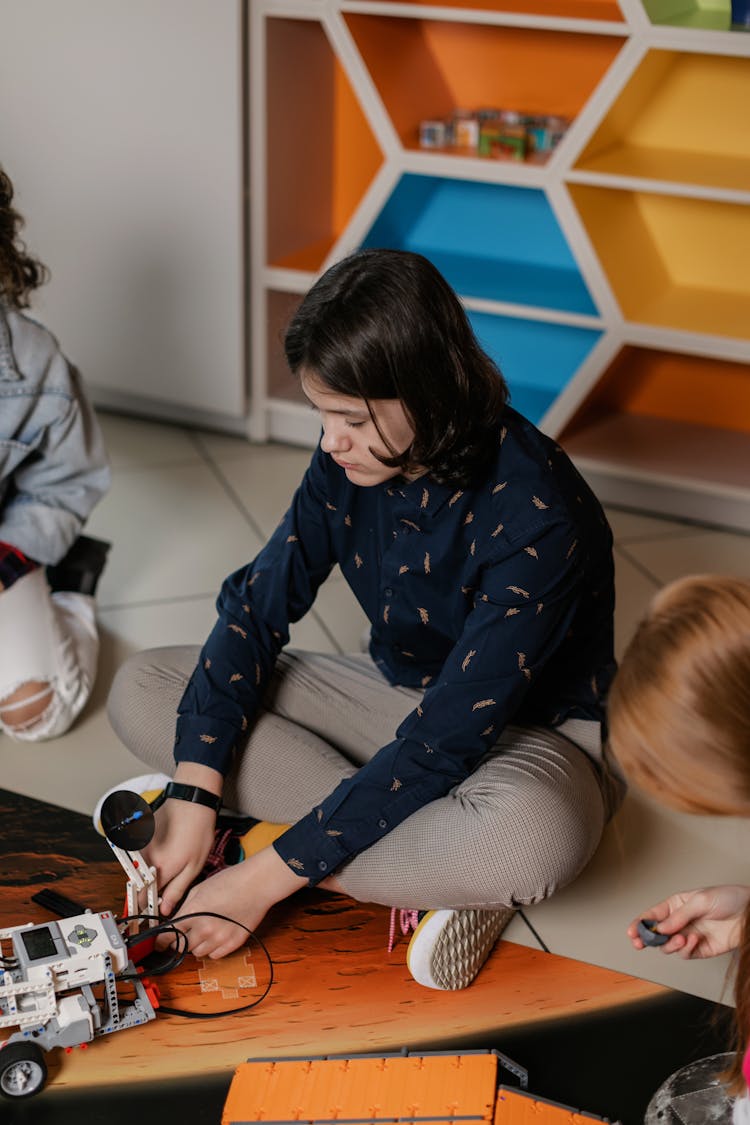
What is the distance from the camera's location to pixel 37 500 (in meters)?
1.73

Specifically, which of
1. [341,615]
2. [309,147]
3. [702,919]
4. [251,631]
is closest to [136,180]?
[309,147]

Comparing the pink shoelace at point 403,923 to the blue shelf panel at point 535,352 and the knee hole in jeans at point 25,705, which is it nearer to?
the knee hole in jeans at point 25,705

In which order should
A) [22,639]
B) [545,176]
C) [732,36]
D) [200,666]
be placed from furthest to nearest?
[545,176] < [732,36] < [22,639] < [200,666]

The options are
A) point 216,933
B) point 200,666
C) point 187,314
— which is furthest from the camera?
point 187,314

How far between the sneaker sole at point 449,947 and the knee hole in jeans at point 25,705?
625 millimetres

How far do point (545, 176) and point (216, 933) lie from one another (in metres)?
1.45

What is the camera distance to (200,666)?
139 cm

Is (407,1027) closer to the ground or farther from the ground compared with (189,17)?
closer to the ground

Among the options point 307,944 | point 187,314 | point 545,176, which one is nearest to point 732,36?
point 545,176

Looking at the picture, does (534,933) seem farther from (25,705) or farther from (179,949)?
(25,705)

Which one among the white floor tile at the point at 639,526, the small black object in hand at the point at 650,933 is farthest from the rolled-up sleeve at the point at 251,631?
the white floor tile at the point at 639,526

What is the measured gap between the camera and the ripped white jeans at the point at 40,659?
5.38 feet

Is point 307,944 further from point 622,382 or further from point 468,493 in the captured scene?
point 622,382

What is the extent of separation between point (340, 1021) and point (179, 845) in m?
0.24
